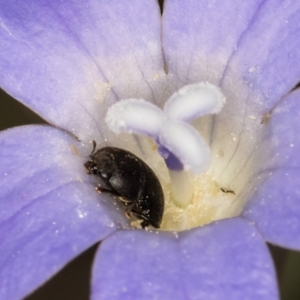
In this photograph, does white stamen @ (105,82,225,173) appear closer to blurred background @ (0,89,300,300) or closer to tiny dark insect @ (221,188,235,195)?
tiny dark insect @ (221,188,235,195)

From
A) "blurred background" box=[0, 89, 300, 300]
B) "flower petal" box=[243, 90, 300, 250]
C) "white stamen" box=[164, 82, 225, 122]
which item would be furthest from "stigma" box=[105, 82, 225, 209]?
"blurred background" box=[0, 89, 300, 300]

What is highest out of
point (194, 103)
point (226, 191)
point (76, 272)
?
point (194, 103)

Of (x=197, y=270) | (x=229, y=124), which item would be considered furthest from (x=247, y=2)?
(x=197, y=270)

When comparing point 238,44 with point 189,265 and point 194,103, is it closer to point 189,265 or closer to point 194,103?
point 194,103

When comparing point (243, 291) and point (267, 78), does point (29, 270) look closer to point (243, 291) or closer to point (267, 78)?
point (243, 291)

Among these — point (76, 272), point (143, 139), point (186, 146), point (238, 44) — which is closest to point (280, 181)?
point (186, 146)

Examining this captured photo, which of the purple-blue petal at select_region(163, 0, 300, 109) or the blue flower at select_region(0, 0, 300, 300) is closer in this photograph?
the blue flower at select_region(0, 0, 300, 300)
